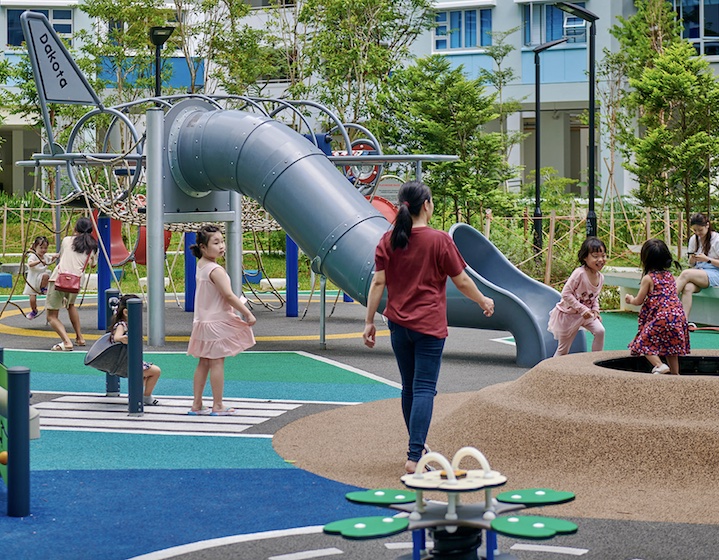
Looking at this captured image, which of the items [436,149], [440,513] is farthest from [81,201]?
[436,149]

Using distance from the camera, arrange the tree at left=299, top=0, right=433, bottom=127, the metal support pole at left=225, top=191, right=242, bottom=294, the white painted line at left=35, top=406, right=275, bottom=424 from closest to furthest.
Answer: the white painted line at left=35, top=406, right=275, bottom=424 → the metal support pole at left=225, top=191, right=242, bottom=294 → the tree at left=299, top=0, right=433, bottom=127

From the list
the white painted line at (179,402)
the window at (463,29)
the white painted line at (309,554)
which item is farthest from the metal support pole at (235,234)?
the window at (463,29)

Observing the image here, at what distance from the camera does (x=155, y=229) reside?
16406 mm

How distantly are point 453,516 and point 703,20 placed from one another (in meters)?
39.5

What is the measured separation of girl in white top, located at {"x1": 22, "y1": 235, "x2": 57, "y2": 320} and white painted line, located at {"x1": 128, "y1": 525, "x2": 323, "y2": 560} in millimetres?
11631

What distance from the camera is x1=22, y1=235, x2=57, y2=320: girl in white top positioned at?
17562 millimetres

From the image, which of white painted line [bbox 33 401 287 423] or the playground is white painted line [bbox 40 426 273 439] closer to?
the playground

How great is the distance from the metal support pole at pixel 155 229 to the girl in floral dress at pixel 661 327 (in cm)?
820

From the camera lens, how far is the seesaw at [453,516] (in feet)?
17.2

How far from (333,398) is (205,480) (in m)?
3.83

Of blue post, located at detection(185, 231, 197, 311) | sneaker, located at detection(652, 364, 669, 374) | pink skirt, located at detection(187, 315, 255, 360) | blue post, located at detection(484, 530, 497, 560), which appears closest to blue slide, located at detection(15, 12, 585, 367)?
pink skirt, located at detection(187, 315, 255, 360)

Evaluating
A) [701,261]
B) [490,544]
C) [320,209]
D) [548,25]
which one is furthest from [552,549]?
[548,25]

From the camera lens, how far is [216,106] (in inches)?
683

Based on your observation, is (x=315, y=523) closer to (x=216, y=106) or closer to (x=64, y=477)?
(x=64, y=477)
